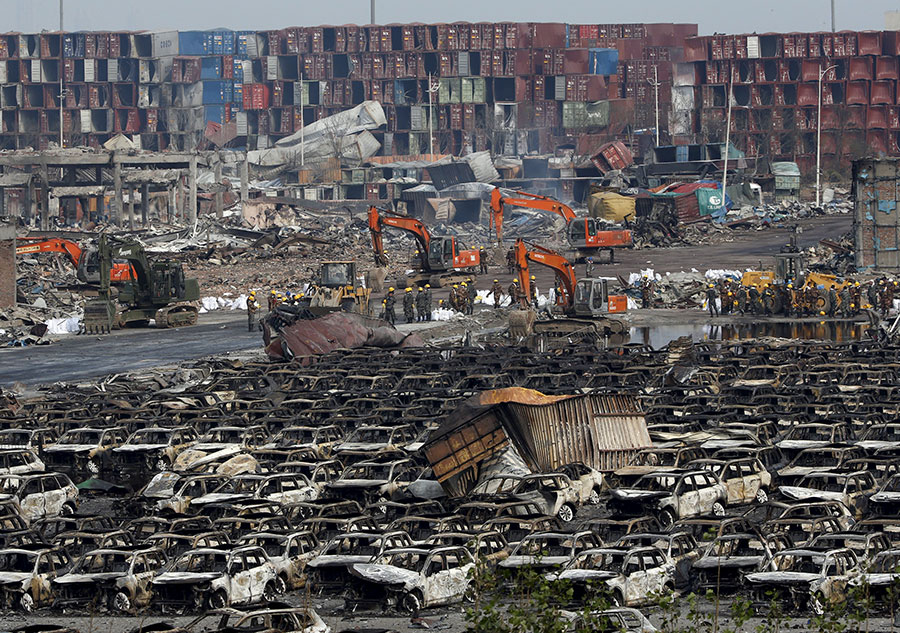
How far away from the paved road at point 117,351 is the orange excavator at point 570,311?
377 inches

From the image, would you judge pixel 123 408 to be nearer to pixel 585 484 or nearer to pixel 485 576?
pixel 585 484

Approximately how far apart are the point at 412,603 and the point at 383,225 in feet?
153

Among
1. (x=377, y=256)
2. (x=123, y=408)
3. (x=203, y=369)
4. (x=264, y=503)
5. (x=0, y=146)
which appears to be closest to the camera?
(x=264, y=503)

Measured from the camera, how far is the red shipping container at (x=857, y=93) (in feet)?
477

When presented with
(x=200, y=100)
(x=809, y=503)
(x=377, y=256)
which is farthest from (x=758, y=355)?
(x=200, y=100)

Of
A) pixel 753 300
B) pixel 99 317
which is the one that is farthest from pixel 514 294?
pixel 99 317

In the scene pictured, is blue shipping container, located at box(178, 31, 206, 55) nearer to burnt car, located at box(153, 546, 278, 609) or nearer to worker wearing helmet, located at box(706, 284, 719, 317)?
worker wearing helmet, located at box(706, 284, 719, 317)

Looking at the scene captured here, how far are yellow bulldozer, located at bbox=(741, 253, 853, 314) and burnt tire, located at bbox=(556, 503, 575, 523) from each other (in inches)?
1371

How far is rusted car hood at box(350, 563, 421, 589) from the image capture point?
1909 cm

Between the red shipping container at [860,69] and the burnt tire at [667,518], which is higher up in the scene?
the red shipping container at [860,69]

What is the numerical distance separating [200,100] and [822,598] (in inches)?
6701

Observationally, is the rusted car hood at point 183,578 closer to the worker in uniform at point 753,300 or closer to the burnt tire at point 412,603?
the burnt tire at point 412,603

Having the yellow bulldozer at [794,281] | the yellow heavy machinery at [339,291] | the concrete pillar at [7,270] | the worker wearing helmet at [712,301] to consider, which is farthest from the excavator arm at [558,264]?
the concrete pillar at [7,270]

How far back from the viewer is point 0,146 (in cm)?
17712
